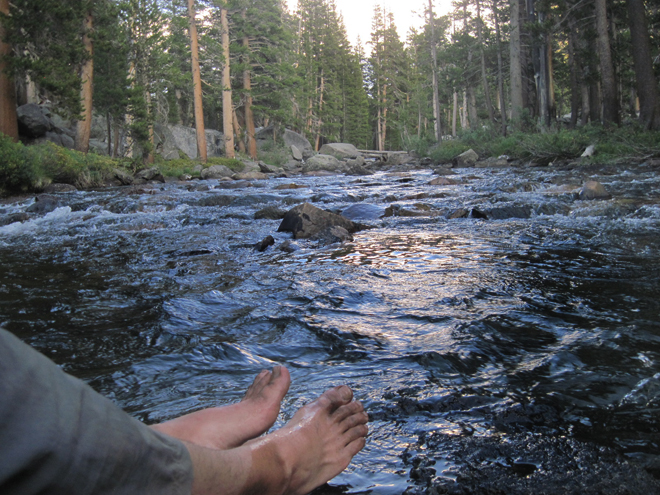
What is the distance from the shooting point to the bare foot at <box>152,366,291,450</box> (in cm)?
160

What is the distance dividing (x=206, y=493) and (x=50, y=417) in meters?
0.43

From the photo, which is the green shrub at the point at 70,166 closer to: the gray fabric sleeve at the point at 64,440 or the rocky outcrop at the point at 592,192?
the rocky outcrop at the point at 592,192

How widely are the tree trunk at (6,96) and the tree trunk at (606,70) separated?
710 inches

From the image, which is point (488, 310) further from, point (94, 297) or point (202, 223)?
point (202, 223)

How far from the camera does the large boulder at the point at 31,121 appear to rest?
19922 mm

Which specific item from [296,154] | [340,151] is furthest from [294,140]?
[340,151]

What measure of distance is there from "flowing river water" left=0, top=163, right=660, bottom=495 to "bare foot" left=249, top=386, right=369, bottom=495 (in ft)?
0.43

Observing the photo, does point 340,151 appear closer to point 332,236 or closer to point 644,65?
point 644,65

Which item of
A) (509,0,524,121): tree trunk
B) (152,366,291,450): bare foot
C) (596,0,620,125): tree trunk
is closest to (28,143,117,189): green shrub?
(152,366,291,450): bare foot

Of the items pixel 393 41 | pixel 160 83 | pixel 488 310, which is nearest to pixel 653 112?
pixel 488 310

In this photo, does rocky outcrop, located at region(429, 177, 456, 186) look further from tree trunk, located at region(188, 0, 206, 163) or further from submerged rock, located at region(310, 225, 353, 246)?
tree trunk, located at region(188, 0, 206, 163)

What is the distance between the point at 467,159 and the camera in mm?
22672

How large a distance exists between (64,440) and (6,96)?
59.5 feet

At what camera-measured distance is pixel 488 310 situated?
3432 mm
